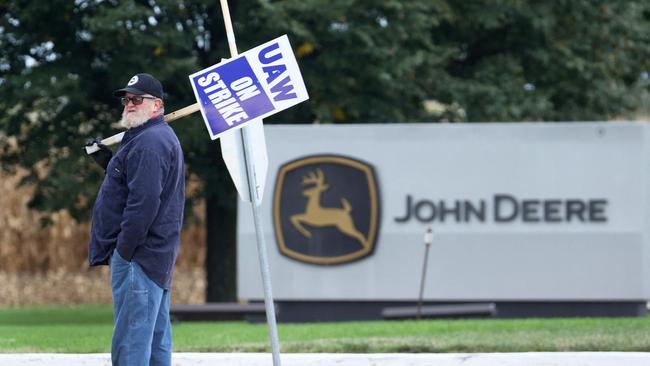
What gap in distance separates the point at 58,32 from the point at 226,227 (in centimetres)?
443

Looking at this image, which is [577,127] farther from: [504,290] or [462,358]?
[462,358]

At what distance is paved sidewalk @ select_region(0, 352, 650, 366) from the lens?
9648 millimetres

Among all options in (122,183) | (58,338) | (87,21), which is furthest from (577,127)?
(122,183)

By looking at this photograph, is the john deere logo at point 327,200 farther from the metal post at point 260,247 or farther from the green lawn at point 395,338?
the metal post at point 260,247

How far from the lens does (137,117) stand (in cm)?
785

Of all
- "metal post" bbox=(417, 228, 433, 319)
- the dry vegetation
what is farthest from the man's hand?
the dry vegetation

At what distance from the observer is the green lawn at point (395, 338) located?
36.4 feet

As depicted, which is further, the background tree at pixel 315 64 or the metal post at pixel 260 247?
the background tree at pixel 315 64

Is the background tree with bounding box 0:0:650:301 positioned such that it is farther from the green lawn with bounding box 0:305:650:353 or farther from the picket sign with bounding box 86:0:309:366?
the picket sign with bounding box 86:0:309:366

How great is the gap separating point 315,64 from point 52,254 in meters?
15.7

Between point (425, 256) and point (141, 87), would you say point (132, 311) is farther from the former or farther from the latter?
point (425, 256)

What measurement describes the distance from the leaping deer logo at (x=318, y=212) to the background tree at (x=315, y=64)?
2.06 m

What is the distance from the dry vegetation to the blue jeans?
25.0 meters

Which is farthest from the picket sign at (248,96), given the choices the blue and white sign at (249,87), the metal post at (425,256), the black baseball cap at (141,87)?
the metal post at (425,256)
